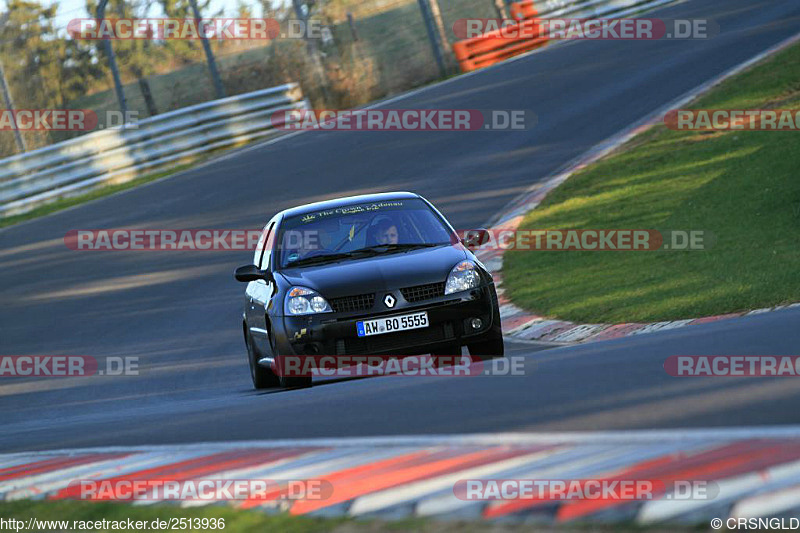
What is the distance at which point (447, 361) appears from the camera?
988 cm

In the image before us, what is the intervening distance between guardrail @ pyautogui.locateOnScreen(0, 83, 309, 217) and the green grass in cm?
888

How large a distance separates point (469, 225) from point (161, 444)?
35.9ft

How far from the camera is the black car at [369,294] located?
9.38 meters

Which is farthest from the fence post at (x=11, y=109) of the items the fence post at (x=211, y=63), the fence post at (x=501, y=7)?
the fence post at (x=501, y=7)

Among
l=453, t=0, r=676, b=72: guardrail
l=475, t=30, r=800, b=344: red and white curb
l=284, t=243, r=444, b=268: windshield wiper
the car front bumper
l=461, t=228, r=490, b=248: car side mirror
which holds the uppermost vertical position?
l=453, t=0, r=676, b=72: guardrail

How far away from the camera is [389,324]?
9328 mm

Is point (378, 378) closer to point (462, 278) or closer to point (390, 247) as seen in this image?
point (462, 278)

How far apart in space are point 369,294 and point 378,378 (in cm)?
65

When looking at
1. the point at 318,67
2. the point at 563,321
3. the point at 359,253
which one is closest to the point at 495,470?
the point at 359,253

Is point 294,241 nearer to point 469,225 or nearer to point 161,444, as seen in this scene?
point 161,444

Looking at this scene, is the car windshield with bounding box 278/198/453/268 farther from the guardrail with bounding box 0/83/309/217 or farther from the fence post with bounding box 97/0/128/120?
the fence post with bounding box 97/0/128/120

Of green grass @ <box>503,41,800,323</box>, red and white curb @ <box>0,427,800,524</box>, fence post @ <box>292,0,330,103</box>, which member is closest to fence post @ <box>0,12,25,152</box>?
fence post @ <box>292,0,330,103</box>

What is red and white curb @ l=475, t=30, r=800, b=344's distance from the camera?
1091 cm

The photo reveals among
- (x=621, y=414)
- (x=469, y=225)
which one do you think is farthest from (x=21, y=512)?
(x=469, y=225)
